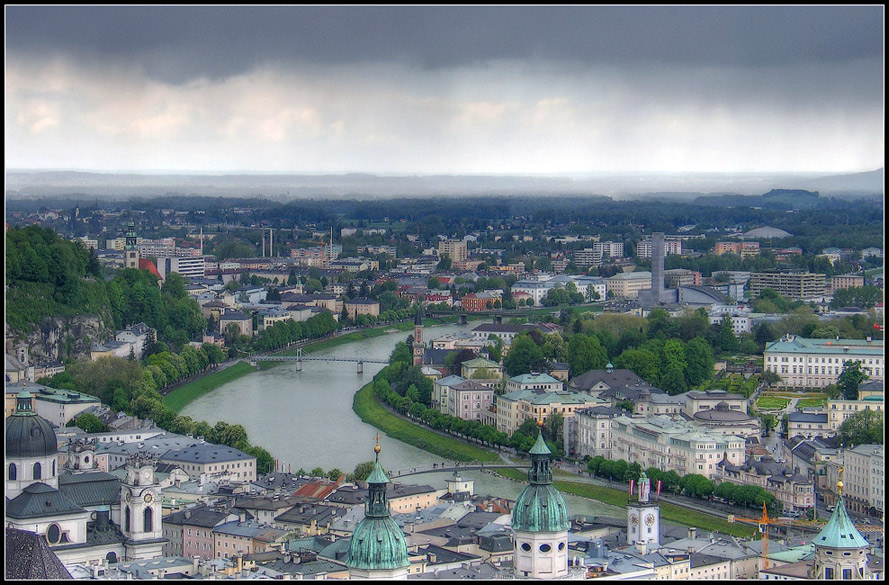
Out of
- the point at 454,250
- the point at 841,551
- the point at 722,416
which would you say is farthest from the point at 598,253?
the point at 841,551

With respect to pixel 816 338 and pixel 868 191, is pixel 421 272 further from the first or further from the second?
pixel 868 191

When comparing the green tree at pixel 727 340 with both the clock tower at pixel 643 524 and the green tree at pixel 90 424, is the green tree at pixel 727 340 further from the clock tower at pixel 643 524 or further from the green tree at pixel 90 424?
the clock tower at pixel 643 524

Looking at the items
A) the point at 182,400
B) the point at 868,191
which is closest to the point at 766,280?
the point at 182,400

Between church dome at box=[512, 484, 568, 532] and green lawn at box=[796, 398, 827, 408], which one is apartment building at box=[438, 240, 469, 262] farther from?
church dome at box=[512, 484, 568, 532]

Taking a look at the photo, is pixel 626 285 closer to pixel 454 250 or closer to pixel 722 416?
pixel 454 250

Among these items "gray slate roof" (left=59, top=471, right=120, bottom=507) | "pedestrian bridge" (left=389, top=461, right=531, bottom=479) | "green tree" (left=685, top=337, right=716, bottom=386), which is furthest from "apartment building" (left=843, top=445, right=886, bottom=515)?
"gray slate roof" (left=59, top=471, right=120, bottom=507)
